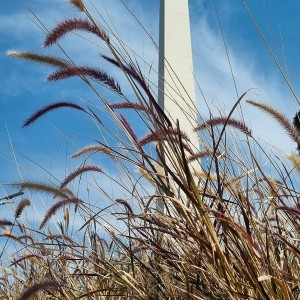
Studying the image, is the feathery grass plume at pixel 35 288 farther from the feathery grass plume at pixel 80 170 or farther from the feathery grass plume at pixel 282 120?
the feathery grass plume at pixel 282 120

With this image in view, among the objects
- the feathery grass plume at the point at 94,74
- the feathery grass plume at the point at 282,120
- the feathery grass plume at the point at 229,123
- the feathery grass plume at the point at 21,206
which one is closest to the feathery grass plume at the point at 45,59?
the feathery grass plume at the point at 94,74

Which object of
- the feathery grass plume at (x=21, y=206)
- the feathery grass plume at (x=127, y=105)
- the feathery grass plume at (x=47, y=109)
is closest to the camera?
the feathery grass plume at (x=127, y=105)

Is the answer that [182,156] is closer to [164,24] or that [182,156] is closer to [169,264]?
[169,264]

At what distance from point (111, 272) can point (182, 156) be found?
50cm

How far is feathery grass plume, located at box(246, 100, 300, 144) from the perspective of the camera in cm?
181

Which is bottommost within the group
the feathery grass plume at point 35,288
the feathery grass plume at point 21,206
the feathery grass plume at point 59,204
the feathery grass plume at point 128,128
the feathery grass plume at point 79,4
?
the feathery grass plume at point 35,288

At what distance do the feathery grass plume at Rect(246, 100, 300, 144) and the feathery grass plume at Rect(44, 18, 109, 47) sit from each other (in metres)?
0.56

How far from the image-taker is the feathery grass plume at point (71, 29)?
1.62m

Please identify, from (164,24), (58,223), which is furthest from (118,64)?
(164,24)

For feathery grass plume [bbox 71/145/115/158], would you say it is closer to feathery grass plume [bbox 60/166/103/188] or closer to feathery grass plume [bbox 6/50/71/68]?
feathery grass plume [bbox 60/166/103/188]

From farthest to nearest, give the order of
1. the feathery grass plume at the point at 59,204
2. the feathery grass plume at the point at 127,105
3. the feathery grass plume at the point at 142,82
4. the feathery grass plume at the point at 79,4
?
the feathery grass plume at the point at 59,204
the feathery grass plume at the point at 127,105
the feathery grass plume at the point at 79,4
the feathery grass plume at the point at 142,82

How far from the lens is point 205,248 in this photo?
1465 millimetres

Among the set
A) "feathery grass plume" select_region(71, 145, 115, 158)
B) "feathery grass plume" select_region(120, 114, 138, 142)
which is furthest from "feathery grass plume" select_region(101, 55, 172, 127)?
"feathery grass plume" select_region(71, 145, 115, 158)

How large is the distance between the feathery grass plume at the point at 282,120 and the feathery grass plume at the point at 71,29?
0.56m
